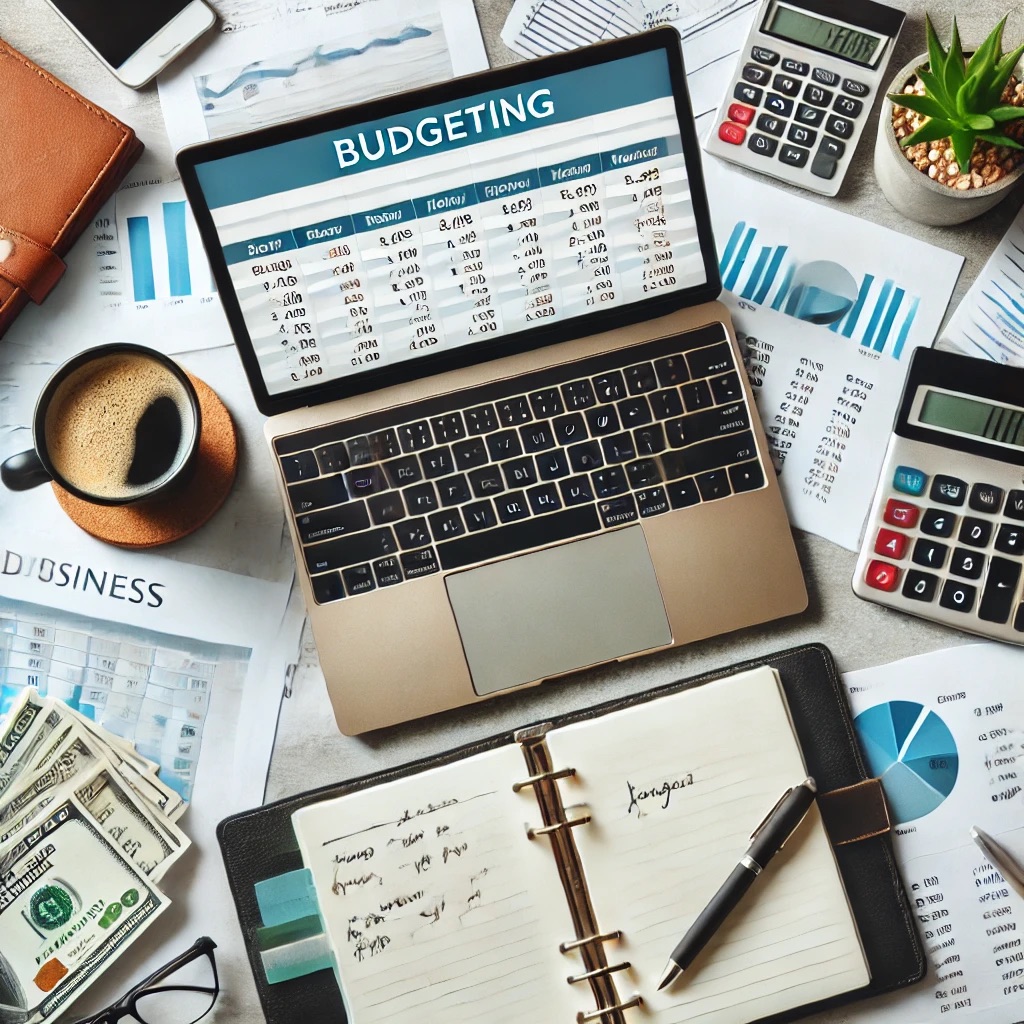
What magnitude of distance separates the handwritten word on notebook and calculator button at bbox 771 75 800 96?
18.8 inches

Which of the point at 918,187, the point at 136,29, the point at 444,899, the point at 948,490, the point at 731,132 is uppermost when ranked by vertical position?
the point at 136,29

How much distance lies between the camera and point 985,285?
0.79 metres

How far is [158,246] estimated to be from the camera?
2.59 feet

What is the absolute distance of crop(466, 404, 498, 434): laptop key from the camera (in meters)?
0.73

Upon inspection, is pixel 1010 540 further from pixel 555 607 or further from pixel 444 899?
pixel 444 899

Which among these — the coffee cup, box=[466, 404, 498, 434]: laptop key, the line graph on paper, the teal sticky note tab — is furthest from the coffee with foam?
the line graph on paper

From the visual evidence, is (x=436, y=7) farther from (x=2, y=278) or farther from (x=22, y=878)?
(x=22, y=878)

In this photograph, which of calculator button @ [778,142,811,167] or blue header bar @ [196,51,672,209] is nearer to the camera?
blue header bar @ [196,51,672,209]

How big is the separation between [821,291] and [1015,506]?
9.0 inches

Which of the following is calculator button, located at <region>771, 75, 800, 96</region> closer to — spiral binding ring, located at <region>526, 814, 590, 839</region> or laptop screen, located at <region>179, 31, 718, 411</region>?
laptop screen, located at <region>179, 31, 718, 411</region>

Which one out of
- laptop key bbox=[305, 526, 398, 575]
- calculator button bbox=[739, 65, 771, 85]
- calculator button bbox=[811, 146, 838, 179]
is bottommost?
laptop key bbox=[305, 526, 398, 575]

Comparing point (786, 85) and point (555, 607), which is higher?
point (786, 85)

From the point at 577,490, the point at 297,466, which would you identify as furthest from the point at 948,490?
the point at 297,466

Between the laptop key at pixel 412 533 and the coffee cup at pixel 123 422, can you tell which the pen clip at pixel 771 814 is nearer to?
the laptop key at pixel 412 533
